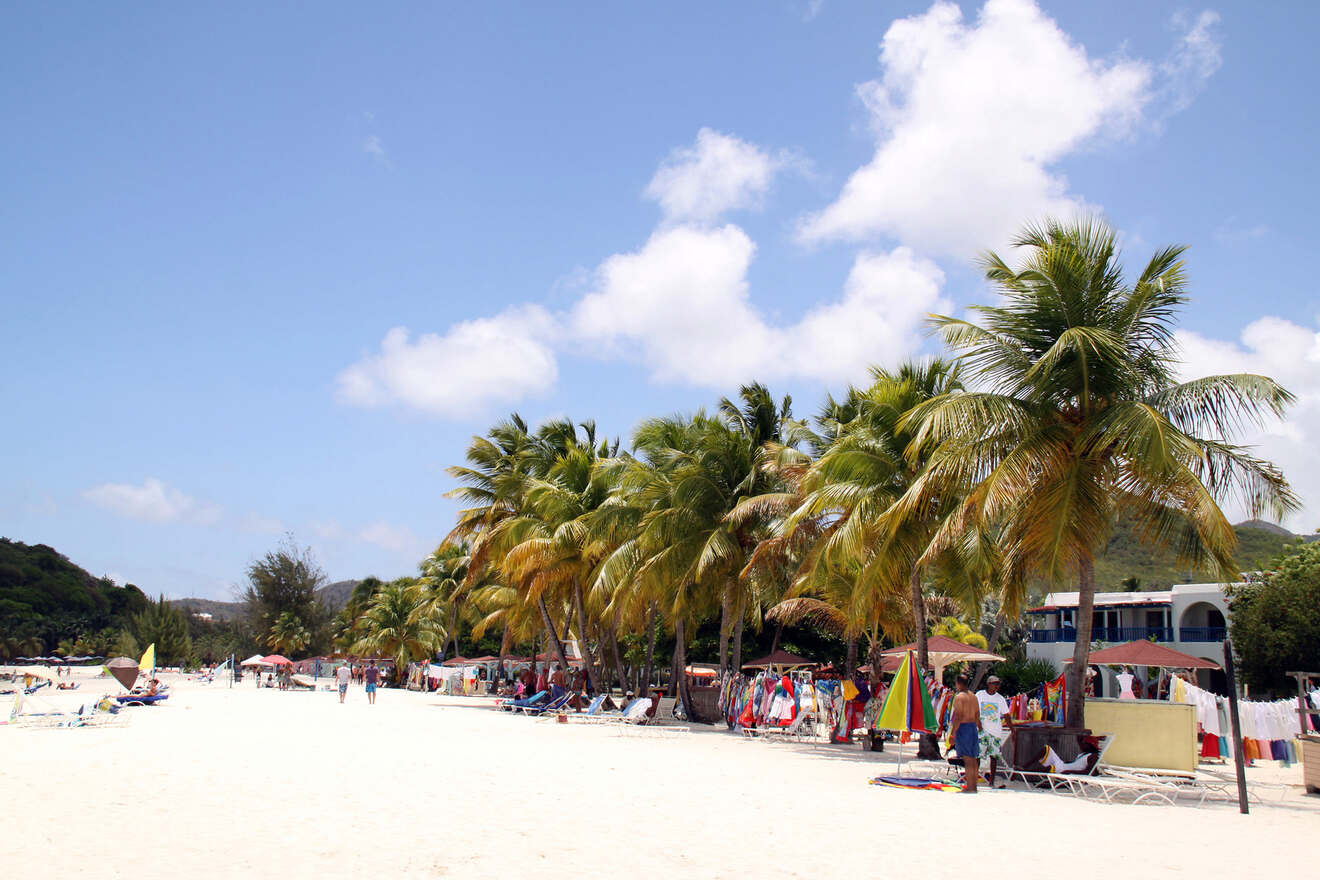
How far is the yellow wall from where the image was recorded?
40.6 feet

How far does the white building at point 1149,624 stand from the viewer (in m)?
36.9

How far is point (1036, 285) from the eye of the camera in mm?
13617

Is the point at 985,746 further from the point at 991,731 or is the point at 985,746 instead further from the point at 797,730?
the point at 797,730

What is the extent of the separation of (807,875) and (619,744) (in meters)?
12.0

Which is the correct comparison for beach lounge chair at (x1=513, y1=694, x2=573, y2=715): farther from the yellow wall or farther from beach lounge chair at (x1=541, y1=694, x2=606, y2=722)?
the yellow wall

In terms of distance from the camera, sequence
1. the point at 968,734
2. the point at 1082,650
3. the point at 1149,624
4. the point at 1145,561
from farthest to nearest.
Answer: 1. the point at 1145,561
2. the point at 1149,624
3. the point at 1082,650
4. the point at 968,734

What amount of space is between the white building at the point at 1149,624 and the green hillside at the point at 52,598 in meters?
83.8

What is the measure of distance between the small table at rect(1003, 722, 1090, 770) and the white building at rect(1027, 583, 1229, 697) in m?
23.1

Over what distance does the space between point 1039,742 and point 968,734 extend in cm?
147

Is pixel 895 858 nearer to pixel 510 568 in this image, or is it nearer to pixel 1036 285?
pixel 1036 285

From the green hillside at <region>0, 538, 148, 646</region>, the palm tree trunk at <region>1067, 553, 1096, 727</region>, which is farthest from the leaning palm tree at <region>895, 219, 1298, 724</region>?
the green hillside at <region>0, 538, 148, 646</region>

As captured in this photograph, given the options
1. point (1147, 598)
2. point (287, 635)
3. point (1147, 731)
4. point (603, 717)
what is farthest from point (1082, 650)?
point (287, 635)

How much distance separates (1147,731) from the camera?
1268cm

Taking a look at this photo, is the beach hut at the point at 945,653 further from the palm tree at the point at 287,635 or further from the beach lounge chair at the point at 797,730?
the palm tree at the point at 287,635
